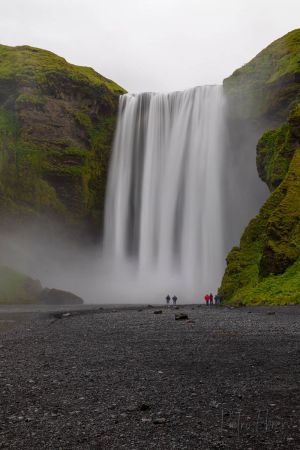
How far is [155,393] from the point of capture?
22.3ft

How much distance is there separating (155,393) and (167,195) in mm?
52222

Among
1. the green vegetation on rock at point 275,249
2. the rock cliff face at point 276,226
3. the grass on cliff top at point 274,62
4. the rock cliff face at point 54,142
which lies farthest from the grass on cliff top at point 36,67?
the green vegetation on rock at point 275,249

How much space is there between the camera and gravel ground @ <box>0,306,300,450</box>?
505 centimetres

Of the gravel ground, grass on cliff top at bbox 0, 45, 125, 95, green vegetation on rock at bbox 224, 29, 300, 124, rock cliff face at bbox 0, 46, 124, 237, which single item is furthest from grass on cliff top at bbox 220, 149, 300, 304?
grass on cliff top at bbox 0, 45, 125, 95

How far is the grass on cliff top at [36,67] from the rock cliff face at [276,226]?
30951 mm

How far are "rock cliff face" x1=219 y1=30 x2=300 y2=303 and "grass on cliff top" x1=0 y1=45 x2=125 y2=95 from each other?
3095cm

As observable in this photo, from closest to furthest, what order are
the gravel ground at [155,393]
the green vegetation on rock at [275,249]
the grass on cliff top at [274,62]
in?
the gravel ground at [155,393] → the green vegetation on rock at [275,249] → the grass on cliff top at [274,62]

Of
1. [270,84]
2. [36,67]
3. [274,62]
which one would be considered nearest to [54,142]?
[36,67]

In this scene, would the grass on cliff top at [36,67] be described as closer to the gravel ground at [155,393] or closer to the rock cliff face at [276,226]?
the rock cliff face at [276,226]

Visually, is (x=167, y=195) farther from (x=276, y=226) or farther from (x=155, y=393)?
(x=155, y=393)

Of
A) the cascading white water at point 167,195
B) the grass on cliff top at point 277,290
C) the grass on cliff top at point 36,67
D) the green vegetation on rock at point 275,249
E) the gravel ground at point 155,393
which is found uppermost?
the grass on cliff top at point 36,67

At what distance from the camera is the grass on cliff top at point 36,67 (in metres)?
66.6

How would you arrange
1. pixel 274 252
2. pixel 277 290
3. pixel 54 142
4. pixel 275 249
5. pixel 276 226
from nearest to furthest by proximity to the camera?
pixel 277 290, pixel 274 252, pixel 275 249, pixel 276 226, pixel 54 142

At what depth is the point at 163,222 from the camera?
57.1 meters
